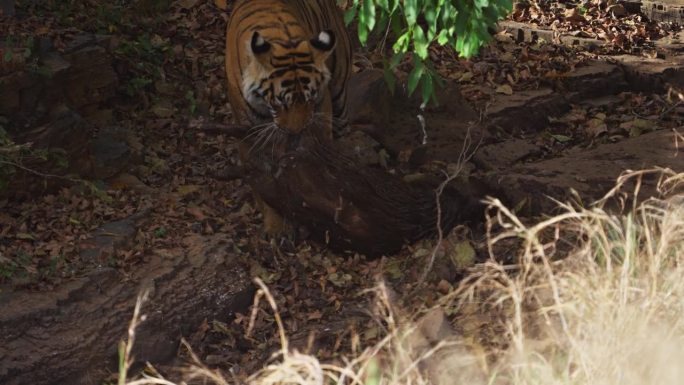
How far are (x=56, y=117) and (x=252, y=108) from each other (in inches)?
59.7

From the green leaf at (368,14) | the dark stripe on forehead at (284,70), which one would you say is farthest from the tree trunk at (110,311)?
the green leaf at (368,14)

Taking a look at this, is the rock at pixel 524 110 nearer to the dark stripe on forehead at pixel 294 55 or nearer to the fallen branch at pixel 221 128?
the dark stripe on forehead at pixel 294 55

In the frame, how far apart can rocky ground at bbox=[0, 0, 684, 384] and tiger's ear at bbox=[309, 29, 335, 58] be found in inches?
34.0

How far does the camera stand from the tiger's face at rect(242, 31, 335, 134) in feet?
21.9

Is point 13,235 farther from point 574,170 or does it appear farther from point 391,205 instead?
point 574,170

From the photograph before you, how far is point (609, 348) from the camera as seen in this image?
3.89 meters

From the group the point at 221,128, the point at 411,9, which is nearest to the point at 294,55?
the point at 221,128

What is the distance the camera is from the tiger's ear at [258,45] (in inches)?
262

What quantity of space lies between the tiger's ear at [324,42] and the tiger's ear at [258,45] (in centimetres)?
30

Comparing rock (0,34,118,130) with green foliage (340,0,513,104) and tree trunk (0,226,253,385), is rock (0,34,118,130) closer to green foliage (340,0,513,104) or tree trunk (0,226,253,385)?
tree trunk (0,226,253,385)

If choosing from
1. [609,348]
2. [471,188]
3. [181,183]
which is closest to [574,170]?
[471,188]

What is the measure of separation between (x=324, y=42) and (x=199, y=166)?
5.94ft

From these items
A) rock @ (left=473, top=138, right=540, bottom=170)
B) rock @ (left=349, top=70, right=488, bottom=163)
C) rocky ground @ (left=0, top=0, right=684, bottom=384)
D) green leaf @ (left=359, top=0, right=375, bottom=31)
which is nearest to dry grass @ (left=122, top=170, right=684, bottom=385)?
green leaf @ (left=359, top=0, right=375, bottom=31)

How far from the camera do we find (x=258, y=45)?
6.66 metres
